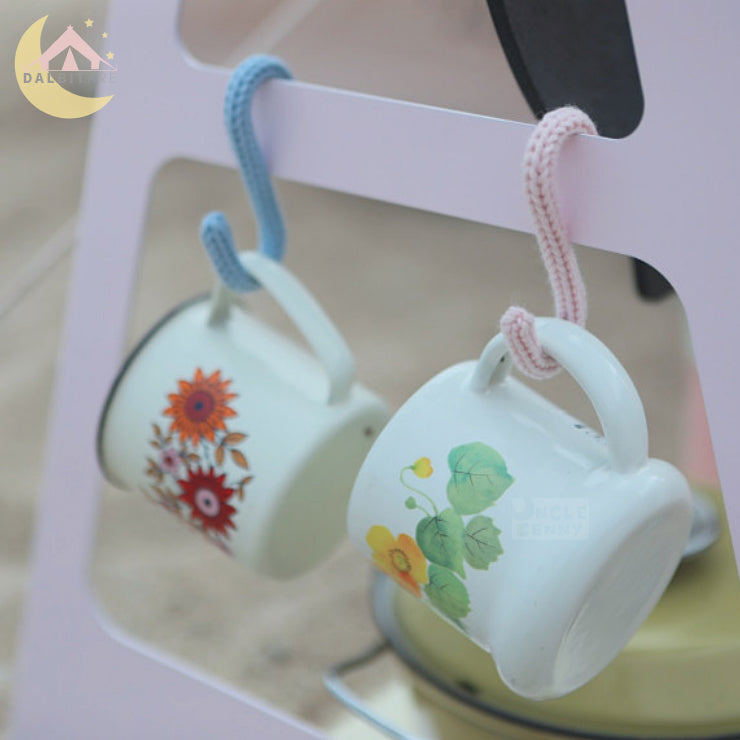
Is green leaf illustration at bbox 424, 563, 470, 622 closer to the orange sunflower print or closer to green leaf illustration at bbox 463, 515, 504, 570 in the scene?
green leaf illustration at bbox 463, 515, 504, 570

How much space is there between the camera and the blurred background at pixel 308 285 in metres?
0.45

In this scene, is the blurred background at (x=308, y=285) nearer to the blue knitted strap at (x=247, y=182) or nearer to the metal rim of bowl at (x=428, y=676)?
the blue knitted strap at (x=247, y=182)

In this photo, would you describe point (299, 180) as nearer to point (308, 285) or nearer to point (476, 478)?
point (476, 478)

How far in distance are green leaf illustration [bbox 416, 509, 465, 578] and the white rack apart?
0.29 feet

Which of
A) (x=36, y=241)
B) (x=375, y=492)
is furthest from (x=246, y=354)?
(x=36, y=241)

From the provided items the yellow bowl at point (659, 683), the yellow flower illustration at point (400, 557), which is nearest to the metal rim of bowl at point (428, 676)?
the yellow bowl at point (659, 683)

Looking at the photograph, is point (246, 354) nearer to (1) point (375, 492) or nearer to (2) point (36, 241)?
(1) point (375, 492)

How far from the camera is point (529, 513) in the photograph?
0.35 meters

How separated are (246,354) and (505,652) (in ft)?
0.58

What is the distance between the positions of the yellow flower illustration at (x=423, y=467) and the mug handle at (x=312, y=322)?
73 millimetres

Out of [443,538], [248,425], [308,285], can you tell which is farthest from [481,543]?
[308,285]

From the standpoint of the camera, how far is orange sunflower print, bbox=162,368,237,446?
1.46ft

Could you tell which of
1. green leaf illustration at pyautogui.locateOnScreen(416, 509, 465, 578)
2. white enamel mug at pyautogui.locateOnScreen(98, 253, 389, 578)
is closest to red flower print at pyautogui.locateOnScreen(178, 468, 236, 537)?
white enamel mug at pyautogui.locateOnScreen(98, 253, 389, 578)

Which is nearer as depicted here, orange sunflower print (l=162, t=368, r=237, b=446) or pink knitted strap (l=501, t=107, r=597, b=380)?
pink knitted strap (l=501, t=107, r=597, b=380)
